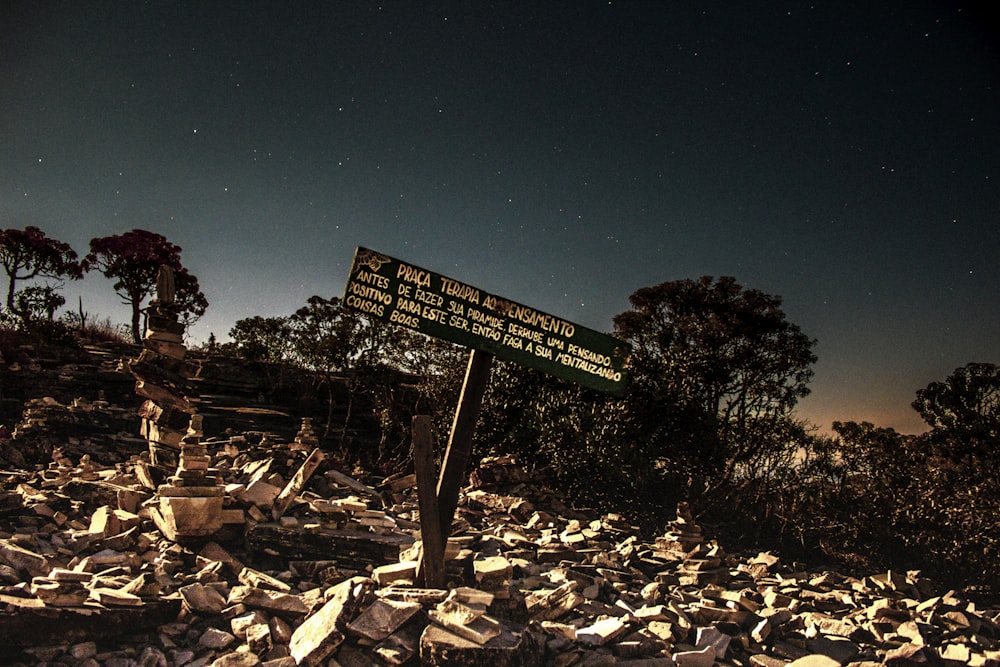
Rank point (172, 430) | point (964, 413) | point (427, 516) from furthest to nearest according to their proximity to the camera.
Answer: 1. point (964, 413)
2. point (172, 430)
3. point (427, 516)

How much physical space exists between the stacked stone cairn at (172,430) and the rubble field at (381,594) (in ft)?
0.29

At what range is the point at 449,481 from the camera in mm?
5520

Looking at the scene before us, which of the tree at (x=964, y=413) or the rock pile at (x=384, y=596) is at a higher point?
the tree at (x=964, y=413)

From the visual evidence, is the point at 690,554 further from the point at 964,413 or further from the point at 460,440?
the point at 964,413

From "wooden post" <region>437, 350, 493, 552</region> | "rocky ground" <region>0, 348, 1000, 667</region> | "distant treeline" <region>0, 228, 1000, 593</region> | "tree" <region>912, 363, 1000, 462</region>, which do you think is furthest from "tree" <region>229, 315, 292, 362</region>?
"tree" <region>912, 363, 1000, 462</region>

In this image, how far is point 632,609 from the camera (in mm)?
6680

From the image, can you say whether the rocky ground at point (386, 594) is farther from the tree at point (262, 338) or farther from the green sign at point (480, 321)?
the tree at point (262, 338)

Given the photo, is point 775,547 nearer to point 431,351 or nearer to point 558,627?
point 558,627

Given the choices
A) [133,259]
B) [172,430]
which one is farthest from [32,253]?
[172,430]

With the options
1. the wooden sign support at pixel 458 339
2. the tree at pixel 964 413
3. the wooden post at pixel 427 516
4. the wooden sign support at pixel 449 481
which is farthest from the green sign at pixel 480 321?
the tree at pixel 964 413

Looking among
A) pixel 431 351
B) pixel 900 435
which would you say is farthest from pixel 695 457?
pixel 900 435

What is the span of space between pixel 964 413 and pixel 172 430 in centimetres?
1932

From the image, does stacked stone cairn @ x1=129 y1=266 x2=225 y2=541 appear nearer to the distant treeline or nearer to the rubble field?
the rubble field

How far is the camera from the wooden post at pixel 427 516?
5.30m
